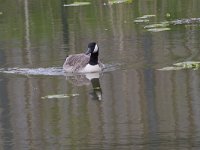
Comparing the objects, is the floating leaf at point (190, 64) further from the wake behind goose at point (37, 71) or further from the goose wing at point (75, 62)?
the wake behind goose at point (37, 71)

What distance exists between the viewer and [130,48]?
1717cm

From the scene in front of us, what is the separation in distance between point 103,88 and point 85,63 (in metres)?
2.04

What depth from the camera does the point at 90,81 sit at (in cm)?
1485

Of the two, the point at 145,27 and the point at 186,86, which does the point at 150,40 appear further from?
the point at 186,86

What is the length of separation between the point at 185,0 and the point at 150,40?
26.6ft

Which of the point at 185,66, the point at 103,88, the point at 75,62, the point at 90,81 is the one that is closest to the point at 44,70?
the point at 75,62

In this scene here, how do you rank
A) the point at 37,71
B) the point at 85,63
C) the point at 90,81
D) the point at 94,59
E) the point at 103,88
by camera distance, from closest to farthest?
the point at 103,88 < the point at 90,81 < the point at 37,71 < the point at 94,59 < the point at 85,63

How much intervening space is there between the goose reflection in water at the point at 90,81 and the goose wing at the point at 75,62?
171 mm

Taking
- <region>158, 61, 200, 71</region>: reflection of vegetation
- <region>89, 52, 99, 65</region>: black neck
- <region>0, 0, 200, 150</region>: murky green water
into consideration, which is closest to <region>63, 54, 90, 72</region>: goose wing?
<region>89, 52, 99, 65</region>: black neck

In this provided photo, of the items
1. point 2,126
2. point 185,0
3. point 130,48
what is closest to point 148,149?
point 2,126

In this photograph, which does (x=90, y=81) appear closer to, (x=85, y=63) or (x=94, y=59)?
(x=94, y=59)

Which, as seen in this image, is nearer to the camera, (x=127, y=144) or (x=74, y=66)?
(x=127, y=144)

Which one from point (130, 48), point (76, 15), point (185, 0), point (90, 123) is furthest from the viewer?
point (185, 0)

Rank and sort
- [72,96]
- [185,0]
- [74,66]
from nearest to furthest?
[72,96]
[74,66]
[185,0]
